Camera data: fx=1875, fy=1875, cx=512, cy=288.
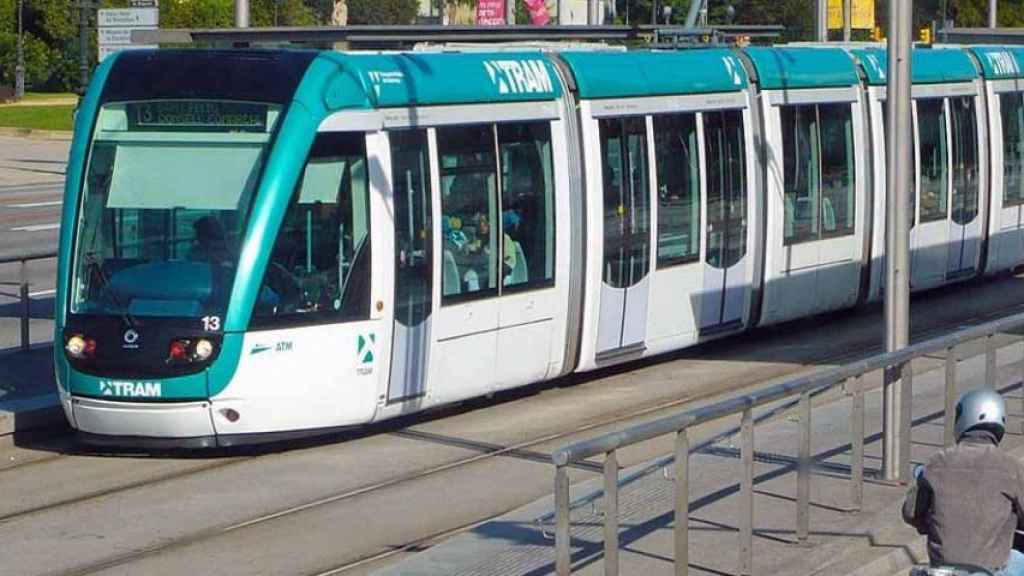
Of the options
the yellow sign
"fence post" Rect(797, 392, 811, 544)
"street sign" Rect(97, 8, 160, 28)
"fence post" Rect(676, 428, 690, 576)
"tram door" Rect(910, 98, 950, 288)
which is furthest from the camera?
the yellow sign

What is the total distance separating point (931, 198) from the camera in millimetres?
21766

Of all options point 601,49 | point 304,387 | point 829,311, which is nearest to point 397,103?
point 304,387

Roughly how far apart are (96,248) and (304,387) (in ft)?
5.81

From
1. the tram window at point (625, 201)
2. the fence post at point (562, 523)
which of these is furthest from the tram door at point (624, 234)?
the fence post at point (562, 523)

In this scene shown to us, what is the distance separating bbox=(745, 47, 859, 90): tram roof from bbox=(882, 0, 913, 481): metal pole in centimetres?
750

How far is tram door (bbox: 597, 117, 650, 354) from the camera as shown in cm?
1579

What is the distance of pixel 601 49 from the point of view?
1669 centimetres

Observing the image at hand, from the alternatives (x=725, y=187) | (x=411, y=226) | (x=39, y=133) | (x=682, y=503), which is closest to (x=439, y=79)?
(x=411, y=226)

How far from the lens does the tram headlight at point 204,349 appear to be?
12.5 metres

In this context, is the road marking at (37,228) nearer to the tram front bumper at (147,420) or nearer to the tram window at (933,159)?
the tram window at (933,159)

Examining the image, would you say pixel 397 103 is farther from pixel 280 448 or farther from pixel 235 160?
pixel 280 448

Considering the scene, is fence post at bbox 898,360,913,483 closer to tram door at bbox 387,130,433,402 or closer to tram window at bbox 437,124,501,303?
tram door at bbox 387,130,433,402

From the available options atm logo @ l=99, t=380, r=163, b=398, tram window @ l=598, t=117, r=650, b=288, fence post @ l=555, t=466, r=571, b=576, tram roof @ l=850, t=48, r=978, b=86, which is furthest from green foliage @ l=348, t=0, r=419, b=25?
fence post @ l=555, t=466, r=571, b=576

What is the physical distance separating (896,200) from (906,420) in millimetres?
1275
